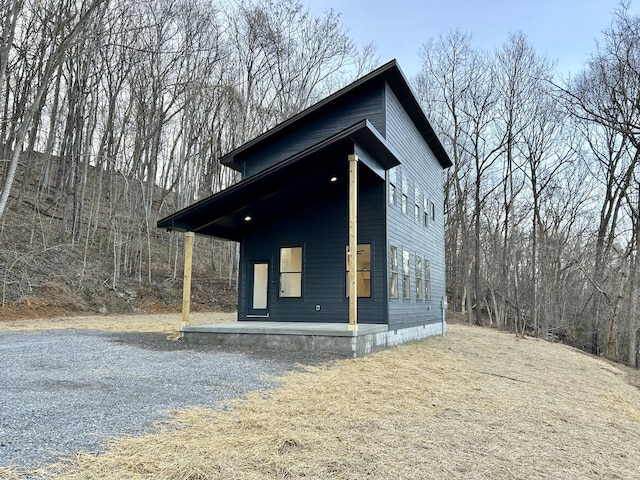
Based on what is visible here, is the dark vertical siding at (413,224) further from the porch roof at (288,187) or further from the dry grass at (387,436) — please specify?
the dry grass at (387,436)

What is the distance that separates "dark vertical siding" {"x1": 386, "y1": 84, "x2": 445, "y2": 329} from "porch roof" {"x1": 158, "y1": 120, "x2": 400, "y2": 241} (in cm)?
160

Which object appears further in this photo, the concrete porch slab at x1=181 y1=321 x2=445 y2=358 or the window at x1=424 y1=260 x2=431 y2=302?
the window at x1=424 y1=260 x2=431 y2=302

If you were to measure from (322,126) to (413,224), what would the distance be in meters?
3.83

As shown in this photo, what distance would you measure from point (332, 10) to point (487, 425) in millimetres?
21160

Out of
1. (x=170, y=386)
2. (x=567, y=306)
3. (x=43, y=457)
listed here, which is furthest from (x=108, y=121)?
(x=567, y=306)

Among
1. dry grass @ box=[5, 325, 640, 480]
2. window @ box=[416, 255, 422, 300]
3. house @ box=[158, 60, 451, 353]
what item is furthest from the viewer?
window @ box=[416, 255, 422, 300]

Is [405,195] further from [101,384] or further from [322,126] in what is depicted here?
[101,384]

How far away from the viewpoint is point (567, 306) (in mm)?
22141

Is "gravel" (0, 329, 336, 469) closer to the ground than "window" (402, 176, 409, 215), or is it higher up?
closer to the ground

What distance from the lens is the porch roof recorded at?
7782mm

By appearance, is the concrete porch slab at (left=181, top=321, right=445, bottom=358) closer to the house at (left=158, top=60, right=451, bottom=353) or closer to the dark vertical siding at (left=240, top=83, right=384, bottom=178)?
the house at (left=158, top=60, right=451, bottom=353)

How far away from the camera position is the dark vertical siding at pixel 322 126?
10094 millimetres

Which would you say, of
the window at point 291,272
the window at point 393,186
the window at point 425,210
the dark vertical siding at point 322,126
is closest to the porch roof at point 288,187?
the window at point 393,186

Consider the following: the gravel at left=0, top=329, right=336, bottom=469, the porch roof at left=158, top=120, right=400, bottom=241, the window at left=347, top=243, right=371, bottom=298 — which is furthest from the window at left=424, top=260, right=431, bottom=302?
the gravel at left=0, top=329, right=336, bottom=469
